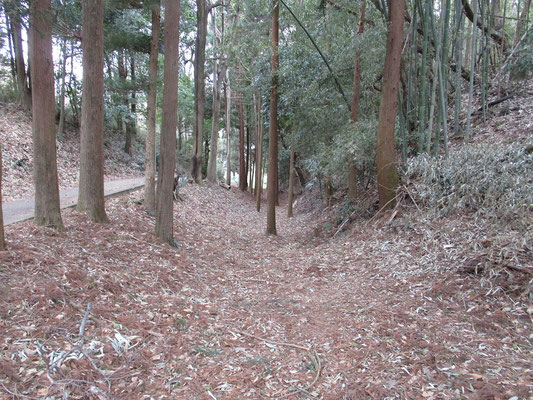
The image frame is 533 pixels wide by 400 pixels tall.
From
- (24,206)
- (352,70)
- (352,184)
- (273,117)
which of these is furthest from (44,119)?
(352,70)

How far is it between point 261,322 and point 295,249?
4550 mm

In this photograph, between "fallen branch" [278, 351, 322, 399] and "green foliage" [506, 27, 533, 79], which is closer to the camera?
"fallen branch" [278, 351, 322, 399]

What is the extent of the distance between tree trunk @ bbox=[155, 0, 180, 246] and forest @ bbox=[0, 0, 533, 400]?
3cm

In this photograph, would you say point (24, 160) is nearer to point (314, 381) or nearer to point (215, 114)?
point (215, 114)

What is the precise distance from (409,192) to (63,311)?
20.1 ft

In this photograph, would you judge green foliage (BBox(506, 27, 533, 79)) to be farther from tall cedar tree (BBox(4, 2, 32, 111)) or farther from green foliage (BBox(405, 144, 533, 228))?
tall cedar tree (BBox(4, 2, 32, 111))

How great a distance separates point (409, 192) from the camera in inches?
270

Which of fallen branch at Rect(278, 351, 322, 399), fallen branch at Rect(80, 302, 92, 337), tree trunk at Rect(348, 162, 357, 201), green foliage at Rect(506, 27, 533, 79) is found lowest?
fallen branch at Rect(278, 351, 322, 399)

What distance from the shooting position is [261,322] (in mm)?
3998

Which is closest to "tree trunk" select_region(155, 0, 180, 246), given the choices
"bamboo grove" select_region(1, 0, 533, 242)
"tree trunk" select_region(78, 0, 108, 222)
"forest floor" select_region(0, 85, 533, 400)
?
"bamboo grove" select_region(1, 0, 533, 242)

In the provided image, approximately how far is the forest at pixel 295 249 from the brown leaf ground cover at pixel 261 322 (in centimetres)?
2

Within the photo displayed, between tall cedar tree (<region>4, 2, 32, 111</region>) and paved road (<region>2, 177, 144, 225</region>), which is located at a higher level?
tall cedar tree (<region>4, 2, 32, 111</region>)

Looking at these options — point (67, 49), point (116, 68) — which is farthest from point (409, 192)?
point (116, 68)

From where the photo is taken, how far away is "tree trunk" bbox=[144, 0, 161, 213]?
7.49m
